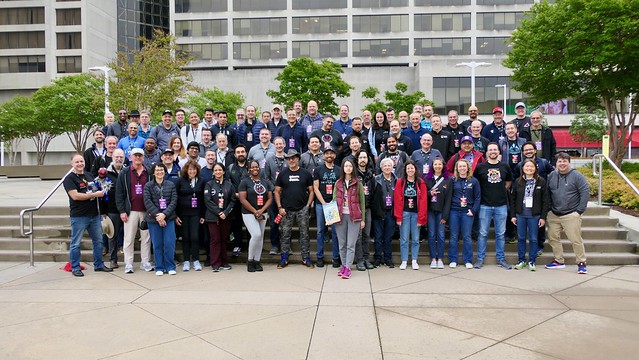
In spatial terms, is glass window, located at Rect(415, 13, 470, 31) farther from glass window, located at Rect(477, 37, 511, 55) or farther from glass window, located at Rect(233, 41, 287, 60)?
glass window, located at Rect(233, 41, 287, 60)

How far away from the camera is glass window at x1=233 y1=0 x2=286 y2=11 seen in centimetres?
5775

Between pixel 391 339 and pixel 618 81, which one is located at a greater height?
pixel 618 81

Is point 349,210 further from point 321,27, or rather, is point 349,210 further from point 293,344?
point 321,27

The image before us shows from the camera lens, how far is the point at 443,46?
57.2 metres

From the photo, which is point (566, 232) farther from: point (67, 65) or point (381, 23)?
point (67, 65)

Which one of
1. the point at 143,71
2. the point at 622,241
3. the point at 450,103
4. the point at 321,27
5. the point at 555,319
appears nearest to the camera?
the point at 555,319

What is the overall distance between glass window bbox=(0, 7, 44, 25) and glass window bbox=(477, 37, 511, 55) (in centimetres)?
5655

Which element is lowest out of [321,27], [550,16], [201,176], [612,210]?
[612,210]

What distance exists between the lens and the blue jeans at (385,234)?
27.5 feet

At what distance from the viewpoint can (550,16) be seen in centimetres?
1866

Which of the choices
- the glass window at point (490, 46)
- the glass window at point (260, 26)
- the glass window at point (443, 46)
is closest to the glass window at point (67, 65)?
the glass window at point (260, 26)

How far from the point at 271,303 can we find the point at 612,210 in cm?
904

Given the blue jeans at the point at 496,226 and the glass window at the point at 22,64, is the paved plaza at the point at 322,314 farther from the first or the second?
the glass window at the point at 22,64

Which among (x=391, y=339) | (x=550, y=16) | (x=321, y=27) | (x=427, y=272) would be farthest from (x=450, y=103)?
(x=391, y=339)
